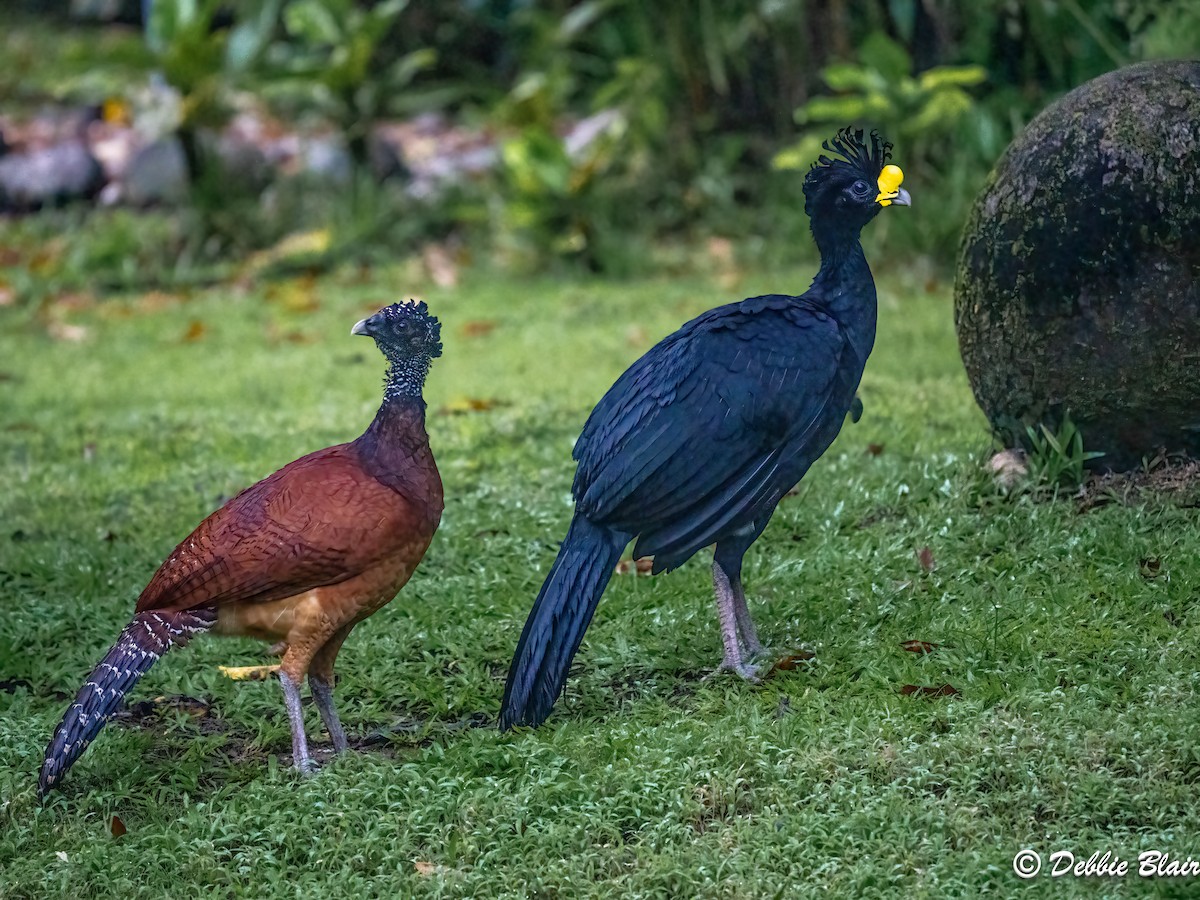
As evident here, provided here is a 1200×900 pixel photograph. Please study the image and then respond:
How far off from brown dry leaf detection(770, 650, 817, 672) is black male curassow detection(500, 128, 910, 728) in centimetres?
7

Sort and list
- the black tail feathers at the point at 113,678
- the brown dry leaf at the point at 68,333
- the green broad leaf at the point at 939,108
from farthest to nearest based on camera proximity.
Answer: the brown dry leaf at the point at 68,333, the green broad leaf at the point at 939,108, the black tail feathers at the point at 113,678

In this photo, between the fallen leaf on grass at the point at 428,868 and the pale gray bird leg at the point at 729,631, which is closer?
the fallen leaf on grass at the point at 428,868

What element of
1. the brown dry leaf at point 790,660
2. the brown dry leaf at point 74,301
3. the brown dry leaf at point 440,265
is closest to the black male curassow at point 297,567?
the brown dry leaf at point 790,660

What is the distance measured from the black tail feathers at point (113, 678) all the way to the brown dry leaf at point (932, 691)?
198 centimetres

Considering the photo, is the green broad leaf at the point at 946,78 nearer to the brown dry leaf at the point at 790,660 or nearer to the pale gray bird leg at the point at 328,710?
the brown dry leaf at the point at 790,660

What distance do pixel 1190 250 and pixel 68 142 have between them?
9.95 m

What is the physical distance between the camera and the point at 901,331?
27.7 ft

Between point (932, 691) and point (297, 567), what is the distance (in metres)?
1.82

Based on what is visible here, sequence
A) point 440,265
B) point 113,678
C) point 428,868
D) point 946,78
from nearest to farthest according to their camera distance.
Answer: point 428,868 < point 113,678 < point 946,78 < point 440,265

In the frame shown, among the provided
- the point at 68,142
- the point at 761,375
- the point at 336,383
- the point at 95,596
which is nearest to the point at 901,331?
the point at 336,383

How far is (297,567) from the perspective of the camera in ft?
12.8

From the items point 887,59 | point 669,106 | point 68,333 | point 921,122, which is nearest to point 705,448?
point 921,122

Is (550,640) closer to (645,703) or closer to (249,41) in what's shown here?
(645,703)

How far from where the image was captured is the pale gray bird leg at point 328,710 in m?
4.17
